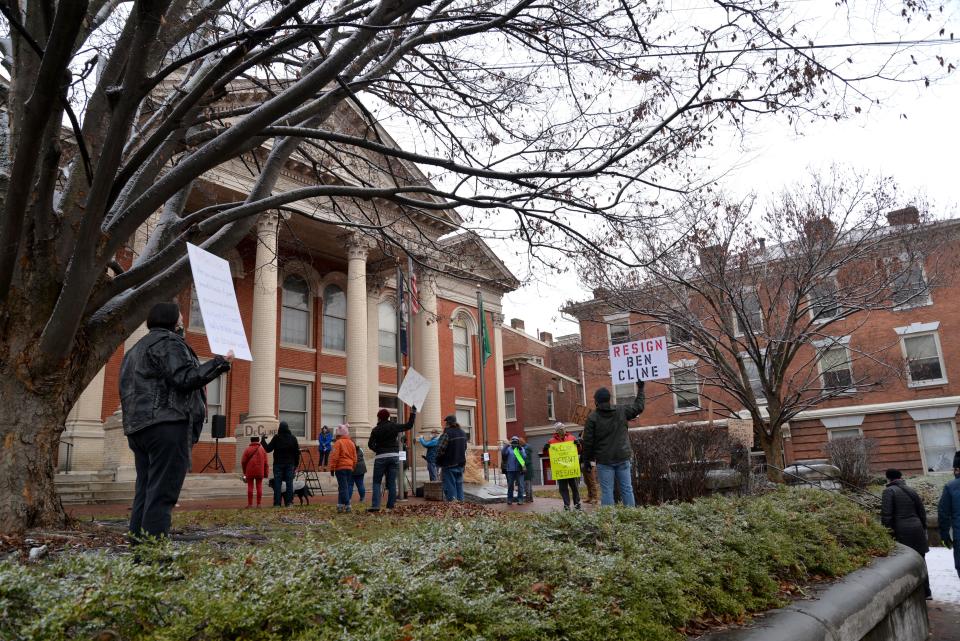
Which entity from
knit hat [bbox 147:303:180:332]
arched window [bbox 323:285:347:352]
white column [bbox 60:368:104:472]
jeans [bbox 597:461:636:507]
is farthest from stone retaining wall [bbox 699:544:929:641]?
arched window [bbox 323:285:347:352]

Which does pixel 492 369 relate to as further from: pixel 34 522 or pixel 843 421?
pixel 34 522

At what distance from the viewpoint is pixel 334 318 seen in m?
29.5

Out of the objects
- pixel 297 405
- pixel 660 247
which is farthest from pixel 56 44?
pixel 297 405

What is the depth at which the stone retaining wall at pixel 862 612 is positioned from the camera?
12.9ft

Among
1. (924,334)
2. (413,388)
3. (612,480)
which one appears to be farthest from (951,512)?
(924,334)

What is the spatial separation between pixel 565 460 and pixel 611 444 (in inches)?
137

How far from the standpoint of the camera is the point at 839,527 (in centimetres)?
704

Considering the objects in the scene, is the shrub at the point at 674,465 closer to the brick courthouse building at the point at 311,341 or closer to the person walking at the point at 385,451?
the person walking at the point at 385,451

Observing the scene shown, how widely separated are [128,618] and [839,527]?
6.92 metres

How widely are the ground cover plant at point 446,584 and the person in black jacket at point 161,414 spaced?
0.61 metres

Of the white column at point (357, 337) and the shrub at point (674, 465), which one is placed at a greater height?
the white column at point (357, 337)

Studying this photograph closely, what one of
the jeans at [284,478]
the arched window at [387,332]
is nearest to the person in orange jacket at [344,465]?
the jeans at [284,478]

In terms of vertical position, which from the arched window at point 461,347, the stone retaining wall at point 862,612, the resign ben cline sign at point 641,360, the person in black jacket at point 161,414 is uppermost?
the arched window at point 461,347

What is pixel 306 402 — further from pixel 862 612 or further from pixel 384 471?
pixel 862 612
